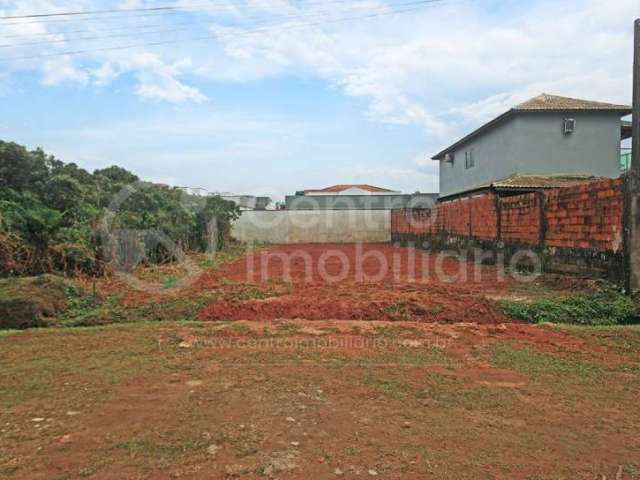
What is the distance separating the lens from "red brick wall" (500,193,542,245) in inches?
341

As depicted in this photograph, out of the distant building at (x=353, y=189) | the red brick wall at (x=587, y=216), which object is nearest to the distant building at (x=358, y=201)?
the distant building at (x=353, y=189)

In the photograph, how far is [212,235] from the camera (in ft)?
52.4

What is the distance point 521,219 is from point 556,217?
1422 millimetres

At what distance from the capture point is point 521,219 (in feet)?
30.5

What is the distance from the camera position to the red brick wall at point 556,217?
21.0 feet

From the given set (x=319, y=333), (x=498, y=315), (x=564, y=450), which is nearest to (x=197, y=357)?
(x=319, y=333)

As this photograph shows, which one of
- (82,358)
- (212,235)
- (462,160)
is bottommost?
(82,358)

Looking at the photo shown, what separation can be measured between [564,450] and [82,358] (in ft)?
12.1

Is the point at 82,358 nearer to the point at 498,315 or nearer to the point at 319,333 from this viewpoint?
the point at 319,333

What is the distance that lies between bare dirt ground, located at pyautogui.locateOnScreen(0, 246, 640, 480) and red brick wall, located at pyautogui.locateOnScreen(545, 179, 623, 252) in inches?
90.1

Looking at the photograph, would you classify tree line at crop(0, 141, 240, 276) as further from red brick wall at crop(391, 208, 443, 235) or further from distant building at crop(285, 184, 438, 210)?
distant building at crop(285, 184, 438, 210)

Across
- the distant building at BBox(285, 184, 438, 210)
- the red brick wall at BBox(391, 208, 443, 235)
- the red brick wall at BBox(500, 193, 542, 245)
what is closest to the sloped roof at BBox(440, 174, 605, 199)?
the red brick wall at BBox(391, 208, 443, 235)

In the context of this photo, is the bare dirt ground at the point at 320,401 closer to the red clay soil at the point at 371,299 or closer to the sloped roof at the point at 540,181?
the red clay soil at the point at 371,299

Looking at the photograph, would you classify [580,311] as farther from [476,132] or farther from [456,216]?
[476,132]
